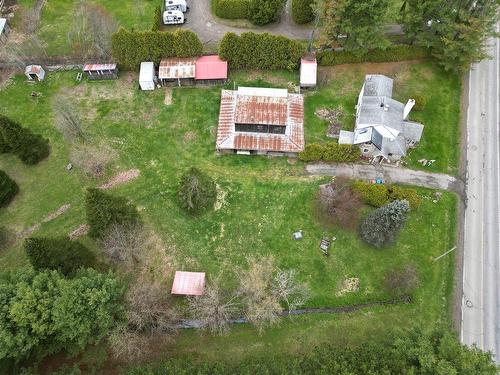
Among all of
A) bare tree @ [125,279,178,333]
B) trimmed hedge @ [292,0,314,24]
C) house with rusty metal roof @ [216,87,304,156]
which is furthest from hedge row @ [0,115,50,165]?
trimmed hedge @ [292,0,314,24]

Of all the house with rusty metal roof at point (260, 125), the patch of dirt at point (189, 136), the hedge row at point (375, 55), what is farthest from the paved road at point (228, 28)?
the patch of dirt at point (189, 136)

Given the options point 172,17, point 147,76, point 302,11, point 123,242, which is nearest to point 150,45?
point 147,76

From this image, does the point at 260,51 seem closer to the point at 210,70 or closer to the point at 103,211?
the point at 210,70

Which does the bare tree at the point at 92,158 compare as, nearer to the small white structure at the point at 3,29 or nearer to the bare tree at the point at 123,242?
the bare tree at the point at 123,242

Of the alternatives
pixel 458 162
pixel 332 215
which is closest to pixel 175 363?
pixel 332 215

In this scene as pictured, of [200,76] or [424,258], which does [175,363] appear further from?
[200,76]

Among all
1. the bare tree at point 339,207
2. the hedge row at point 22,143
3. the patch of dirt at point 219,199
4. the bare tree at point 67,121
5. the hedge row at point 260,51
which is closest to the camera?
the bare tree at point 339,207
